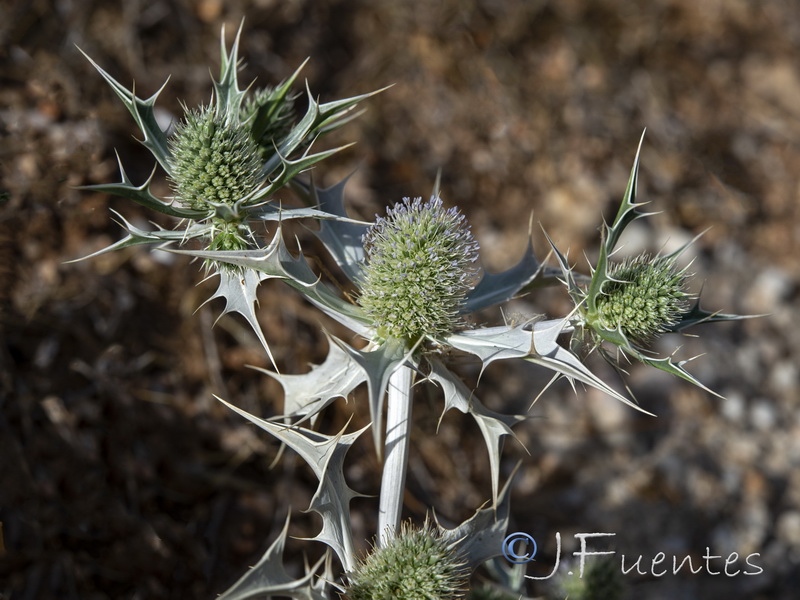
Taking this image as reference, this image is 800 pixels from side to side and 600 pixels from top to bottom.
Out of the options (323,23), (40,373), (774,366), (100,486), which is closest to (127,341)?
(40,373)

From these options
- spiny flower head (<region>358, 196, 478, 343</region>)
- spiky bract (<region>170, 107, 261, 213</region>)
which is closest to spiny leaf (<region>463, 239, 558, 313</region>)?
spiny flower head (<region>358, 196, 478, 343</region>)

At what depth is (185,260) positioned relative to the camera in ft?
9.37

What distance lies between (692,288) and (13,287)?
3.04 metres

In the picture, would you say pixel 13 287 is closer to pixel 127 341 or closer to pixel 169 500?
pixel 127 341

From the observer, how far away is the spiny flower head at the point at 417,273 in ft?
5.46

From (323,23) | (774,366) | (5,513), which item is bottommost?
(5,513)

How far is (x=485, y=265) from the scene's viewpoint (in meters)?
3.38

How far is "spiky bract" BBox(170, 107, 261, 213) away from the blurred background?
0.78 metres

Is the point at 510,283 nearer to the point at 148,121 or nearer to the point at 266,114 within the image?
the point at 266,114

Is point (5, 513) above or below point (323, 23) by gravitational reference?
below

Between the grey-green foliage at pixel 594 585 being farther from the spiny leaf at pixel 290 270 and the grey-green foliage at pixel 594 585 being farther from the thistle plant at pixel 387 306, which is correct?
the spiny leaf at pixel 290 270

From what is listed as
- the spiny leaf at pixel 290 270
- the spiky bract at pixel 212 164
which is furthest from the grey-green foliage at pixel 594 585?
the spiky bract at pixel 212 164

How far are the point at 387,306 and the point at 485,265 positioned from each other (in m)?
1.76

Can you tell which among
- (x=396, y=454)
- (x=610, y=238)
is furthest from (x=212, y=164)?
(x=610, y=238)
